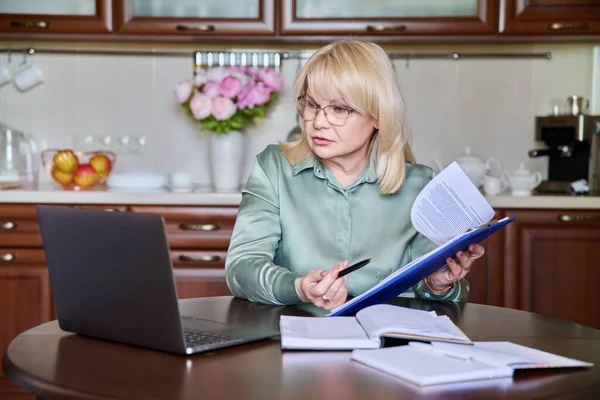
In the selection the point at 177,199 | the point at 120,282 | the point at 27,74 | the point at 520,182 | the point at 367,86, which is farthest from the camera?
the point at 27,74

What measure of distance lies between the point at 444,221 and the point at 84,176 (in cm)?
200

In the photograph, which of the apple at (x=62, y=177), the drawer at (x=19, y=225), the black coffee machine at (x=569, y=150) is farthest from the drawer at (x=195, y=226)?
the black coffee machine at (x=569, y=150)

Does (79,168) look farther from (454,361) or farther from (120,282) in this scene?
(454,361)

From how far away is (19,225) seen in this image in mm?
3314

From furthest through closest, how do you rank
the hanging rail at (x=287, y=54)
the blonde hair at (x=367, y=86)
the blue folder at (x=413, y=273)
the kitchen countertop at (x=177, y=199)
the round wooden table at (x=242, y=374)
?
the hanging rail at (x=287, y=54)
the kitchen countertop at (x=177, y=199)
the blonde hair at (x=367, y=86)
the blue folder at (x=413, y=273)
the round wooden table at (x=242, y=374)

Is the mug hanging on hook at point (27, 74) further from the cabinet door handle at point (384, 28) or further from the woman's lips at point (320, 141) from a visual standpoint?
the woman's lips at point (320, 141)

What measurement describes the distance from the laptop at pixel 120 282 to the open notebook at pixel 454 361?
239 millimetres

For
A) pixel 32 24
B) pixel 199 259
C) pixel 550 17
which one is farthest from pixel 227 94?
pixel 550 17

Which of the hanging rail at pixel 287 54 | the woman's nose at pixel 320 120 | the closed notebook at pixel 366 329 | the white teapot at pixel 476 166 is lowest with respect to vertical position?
the closed notebook at pixel 366 329

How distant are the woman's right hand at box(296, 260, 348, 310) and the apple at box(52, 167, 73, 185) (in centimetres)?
202

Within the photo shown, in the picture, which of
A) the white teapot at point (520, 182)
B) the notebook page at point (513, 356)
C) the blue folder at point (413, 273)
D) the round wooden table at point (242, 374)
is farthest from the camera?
the white teapot at point (520, 182)

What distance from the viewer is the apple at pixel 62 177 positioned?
11.3 ft

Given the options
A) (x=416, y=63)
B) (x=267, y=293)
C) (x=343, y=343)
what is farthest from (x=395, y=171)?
(x=416, y=63)

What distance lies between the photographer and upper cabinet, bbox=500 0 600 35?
3.43 m
